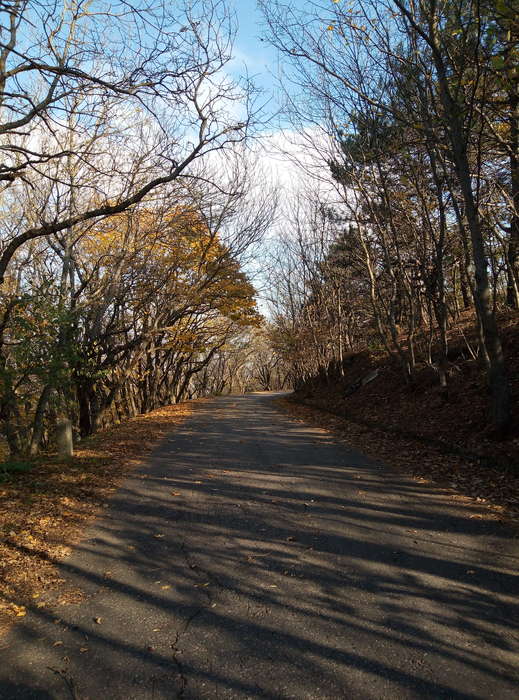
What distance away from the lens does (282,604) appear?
142 inches

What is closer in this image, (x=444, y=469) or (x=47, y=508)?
(x=47, y=508)

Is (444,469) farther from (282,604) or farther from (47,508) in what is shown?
(47,508)

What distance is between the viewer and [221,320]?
2900 cm

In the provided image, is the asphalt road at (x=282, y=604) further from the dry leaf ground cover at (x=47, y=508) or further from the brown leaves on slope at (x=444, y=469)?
the brown leaves on slope at (x=444, y=469)

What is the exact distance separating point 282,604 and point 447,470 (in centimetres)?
437

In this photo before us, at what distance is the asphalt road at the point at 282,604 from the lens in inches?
109

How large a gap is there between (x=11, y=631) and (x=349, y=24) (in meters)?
9.97

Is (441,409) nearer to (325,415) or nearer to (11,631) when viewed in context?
(325,415)

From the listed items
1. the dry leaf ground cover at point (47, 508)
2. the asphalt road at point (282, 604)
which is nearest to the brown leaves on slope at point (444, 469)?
the asphalt road at point (282, 604)

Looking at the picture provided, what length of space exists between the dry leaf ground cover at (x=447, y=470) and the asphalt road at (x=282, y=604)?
35 cm

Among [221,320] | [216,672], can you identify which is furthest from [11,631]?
[221,320]

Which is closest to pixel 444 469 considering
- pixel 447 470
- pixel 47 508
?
pixel 447 470

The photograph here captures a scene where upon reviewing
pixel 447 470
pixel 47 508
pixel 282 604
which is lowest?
pixel 282 604

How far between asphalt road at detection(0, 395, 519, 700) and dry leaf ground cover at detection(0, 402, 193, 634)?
253mm
